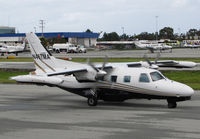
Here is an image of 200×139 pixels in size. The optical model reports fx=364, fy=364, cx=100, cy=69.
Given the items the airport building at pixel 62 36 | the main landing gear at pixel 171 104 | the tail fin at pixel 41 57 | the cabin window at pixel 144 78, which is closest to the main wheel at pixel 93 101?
the cabin window at pixel 144 78

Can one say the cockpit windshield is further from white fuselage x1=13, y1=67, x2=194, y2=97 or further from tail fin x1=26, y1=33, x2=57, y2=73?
tail fin x1=26, y1=33, x2=57, y2=73

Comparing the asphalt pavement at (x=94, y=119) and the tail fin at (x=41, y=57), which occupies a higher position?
the tail fin at (x=41, y=57)

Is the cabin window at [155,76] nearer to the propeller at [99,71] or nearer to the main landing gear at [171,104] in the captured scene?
the main landing gear at [171,104]

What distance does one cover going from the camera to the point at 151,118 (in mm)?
17656

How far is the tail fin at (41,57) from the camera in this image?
25000 millimetres

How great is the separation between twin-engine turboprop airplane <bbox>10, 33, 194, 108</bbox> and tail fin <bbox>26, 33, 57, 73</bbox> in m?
0.56

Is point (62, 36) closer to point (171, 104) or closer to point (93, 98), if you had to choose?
point (93, 98)

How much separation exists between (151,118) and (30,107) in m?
7.97

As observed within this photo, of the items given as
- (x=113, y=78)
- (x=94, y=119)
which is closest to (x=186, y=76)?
(x=113, y=78)

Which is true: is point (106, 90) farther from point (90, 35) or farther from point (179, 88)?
point (90, 35)

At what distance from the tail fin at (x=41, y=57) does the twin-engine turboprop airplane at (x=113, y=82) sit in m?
0.56

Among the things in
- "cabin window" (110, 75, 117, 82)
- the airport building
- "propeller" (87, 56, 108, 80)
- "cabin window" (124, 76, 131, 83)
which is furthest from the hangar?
"cabin window" (124, 76, 131, 83)

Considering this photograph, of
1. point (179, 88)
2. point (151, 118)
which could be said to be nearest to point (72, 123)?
point (151, 118)

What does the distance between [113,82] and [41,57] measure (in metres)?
6.07
